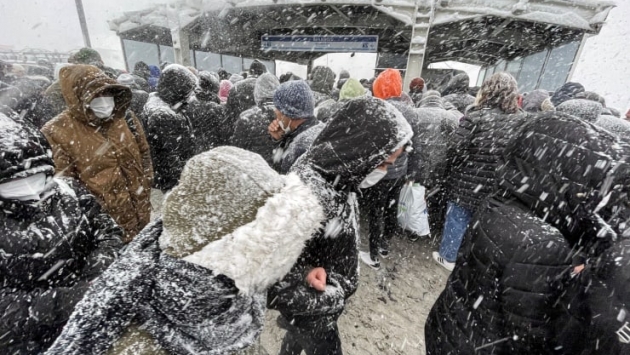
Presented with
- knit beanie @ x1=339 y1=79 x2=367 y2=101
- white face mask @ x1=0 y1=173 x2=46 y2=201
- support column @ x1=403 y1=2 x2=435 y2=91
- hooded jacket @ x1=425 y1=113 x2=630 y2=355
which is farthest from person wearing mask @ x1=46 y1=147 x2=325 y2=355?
support column @ x1=403 y1=2 x2=435 y2=91

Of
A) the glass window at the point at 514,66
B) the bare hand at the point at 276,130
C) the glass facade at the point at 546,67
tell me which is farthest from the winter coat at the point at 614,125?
the glass window at the point at 514,66

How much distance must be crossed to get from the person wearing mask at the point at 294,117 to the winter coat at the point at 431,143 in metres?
1.65

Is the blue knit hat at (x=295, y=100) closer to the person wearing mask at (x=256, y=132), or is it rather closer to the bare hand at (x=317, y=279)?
the person wearing mask at (x=256, y=132)

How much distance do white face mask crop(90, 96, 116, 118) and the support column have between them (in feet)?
33.5

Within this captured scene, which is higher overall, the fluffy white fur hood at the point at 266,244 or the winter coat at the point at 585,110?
the fluffy white fur hood at the point at 266,244

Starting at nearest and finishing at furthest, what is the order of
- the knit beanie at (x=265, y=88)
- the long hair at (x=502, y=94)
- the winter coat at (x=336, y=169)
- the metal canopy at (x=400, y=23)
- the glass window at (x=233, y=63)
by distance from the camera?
the winter coat at (x=336, y=169) → the long hair at (x=502, y=94) → the knit beanie at (x=265, y=88) → the metal canopy at (x=400, y=23) → the glass window at (x=233, y=63)

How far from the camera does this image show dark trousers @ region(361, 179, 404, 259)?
11.0 feet

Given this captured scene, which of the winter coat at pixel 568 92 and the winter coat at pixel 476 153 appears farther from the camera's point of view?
the winter coat at pixel 568 92

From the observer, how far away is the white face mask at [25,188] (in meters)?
1.10

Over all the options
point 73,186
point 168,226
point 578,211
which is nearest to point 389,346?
point 578,211

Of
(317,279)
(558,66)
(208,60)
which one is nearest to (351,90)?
(317,279)

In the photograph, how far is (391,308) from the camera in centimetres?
304

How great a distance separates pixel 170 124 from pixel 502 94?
348 centimetres

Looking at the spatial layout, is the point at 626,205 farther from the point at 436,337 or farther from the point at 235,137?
the point at 235,137
